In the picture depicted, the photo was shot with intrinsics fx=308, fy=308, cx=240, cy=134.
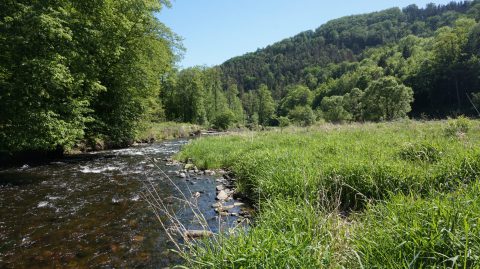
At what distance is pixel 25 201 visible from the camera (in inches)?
397

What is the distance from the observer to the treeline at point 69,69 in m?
13.0

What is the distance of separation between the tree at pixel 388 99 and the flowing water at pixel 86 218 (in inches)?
1826

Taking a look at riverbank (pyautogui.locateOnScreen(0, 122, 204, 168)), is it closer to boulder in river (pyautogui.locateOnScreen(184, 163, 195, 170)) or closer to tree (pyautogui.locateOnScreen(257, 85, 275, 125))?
boulder in river (pyautogui.locateOnScreen(184, 163, 195, 170))

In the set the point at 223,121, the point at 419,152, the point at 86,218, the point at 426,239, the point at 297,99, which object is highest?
the point at 297,99

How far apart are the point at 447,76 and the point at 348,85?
5172 centimetres

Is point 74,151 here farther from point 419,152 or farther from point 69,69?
point 419,152

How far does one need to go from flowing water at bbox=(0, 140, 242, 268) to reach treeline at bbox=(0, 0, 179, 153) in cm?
260

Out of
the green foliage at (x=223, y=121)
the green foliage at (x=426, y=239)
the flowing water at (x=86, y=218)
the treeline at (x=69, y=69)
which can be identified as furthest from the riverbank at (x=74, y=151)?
the green foliage at (x=223, y=121)

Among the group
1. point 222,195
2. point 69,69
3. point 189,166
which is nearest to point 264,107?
point 69,69

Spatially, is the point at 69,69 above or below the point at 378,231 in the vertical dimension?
above

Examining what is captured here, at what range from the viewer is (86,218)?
8.48 m

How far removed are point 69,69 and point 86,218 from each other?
1225 cm

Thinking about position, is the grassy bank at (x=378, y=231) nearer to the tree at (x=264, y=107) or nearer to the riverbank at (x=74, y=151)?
the riverbank at (x=74, y=151)

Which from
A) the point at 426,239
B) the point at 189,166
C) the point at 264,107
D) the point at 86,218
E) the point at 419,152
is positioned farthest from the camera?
the point at 264,107
